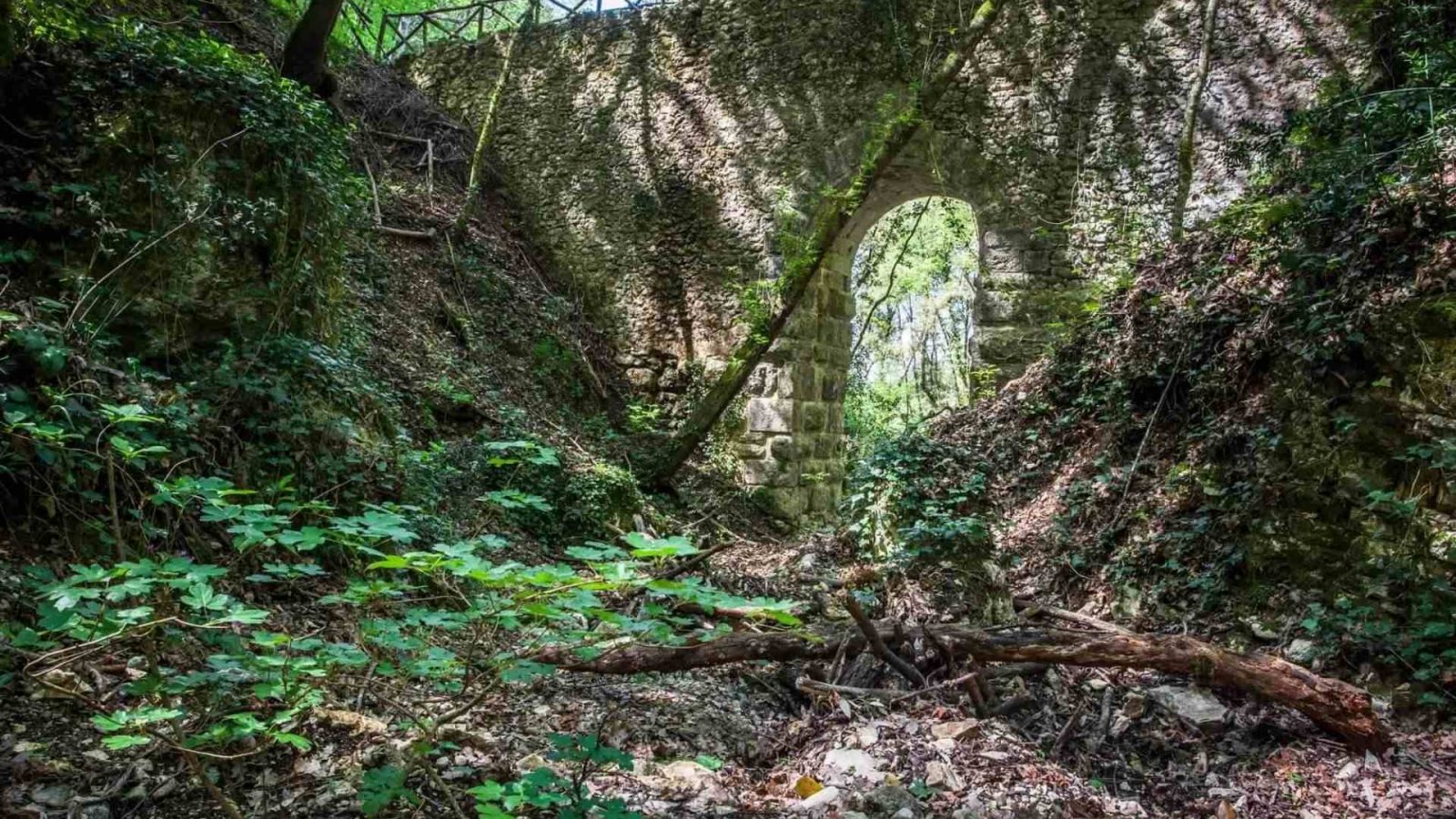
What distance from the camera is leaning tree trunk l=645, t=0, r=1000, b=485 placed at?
6754mm

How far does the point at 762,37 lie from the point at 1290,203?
5660mm

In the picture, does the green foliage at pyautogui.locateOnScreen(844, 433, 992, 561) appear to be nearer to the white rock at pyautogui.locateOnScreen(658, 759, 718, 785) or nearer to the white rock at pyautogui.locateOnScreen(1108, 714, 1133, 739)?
the white rock at pyautogui.locateOnScreen(1108, 714, 1133, 739)

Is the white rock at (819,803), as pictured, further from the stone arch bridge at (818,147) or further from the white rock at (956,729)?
the stone arch bridge at (818,147)

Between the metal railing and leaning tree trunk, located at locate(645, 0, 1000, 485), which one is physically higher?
the metal railing

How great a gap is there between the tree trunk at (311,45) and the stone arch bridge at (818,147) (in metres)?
3.64

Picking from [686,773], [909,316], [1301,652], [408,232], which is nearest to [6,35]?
[686,773]

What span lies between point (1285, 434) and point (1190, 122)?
3711mm

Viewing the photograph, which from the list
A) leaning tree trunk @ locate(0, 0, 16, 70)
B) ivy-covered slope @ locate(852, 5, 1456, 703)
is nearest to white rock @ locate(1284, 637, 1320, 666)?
ivy-covered slope @ locate(852, 5, 1456, 703)

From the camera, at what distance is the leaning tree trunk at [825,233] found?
266 inches

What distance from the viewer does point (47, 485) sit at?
2.88 m

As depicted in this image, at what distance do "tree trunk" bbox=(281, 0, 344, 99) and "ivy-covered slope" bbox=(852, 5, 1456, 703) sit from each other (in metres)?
5.14

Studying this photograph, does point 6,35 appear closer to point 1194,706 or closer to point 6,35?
point 6,35

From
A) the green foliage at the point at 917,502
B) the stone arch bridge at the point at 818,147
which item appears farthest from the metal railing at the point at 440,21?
the green foliage at the point at 917,502

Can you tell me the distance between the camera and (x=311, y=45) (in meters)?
6.34
